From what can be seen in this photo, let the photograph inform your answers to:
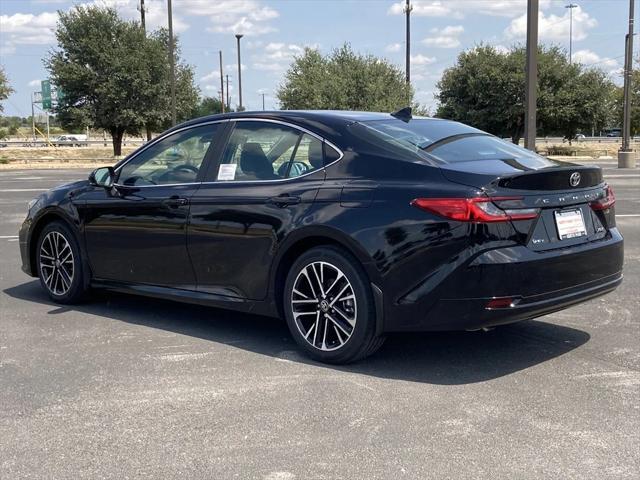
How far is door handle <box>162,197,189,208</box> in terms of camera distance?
554 centimetres

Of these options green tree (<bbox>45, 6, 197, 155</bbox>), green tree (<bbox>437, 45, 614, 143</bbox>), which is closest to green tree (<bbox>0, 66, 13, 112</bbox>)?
green tree (<bbox>45, 6, 197, 155</bbox>)

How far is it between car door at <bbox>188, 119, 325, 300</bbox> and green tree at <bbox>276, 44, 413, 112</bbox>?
3430cm

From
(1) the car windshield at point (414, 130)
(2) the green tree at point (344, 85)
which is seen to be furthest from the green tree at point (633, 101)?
(1) the car windshield at point (414, 130)

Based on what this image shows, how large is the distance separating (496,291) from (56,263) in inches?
159

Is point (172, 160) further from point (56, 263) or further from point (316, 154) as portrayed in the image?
point (56, 263)

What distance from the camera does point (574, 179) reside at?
15.4 ft

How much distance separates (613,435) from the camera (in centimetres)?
368

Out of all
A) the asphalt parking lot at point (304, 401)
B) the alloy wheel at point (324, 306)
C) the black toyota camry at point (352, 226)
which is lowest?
the asphalt parking lot at point (304, 401)

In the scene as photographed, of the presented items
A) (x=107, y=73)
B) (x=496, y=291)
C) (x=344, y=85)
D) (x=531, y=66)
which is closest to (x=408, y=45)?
(x=344, y=85)

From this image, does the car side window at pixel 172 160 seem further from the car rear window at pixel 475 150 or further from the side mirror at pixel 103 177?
the car rear window at pixel 475 150

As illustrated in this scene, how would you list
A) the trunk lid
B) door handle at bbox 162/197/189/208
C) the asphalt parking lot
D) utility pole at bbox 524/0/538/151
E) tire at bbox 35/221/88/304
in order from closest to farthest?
the asphalt parking lot → the trunk lid → door handle at bbox 162/197/189/208 → tire at bbox 35/221/88/304 → utility pole at bbox 524/0/538/151

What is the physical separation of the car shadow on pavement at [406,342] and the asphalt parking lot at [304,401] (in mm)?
20

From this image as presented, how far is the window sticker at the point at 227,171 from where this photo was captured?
541 cm

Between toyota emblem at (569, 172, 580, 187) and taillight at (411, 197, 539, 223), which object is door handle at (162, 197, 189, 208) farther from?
toyota emblem at (569, 172, 580, 187)
